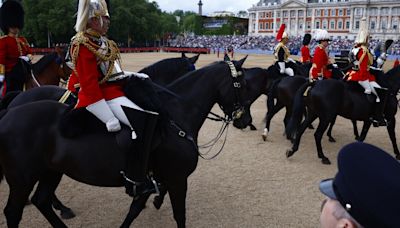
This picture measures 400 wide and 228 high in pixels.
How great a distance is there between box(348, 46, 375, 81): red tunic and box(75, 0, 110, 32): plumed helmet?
5595 mm

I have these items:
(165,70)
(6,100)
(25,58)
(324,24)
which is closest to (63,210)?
(6,100)

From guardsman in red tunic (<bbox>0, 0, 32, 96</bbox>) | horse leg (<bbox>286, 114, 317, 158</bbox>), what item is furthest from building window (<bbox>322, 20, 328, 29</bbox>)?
guardsman in red tunic (<bbox>0, 0, 32, 96</bbox>)

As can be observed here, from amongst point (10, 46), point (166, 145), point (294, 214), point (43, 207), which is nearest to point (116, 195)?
point (43, 207)

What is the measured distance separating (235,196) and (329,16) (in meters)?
93.8

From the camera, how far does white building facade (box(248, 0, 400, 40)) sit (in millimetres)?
81000

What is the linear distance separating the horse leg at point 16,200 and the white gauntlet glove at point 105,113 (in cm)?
101

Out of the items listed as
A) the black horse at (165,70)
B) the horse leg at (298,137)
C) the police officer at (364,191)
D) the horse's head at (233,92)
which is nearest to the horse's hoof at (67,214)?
the black horse at (165,70)

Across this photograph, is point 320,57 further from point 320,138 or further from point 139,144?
point 139,144

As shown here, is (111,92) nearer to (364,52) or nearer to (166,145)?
(166,145)

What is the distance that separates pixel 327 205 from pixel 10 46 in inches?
252

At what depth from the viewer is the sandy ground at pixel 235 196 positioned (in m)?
4.54

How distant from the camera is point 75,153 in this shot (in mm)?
3498

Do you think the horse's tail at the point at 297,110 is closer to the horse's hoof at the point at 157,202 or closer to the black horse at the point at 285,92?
the black horse at the point at 285,92

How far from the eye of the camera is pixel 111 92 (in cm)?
A: 359
